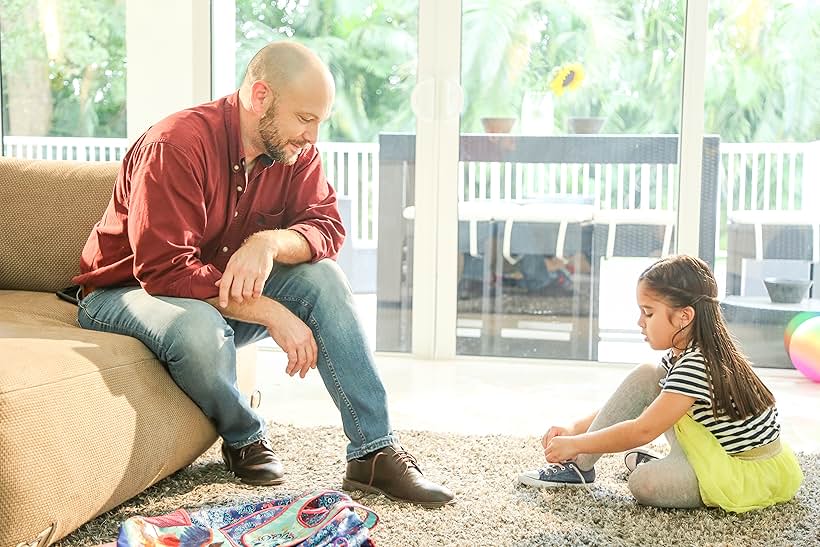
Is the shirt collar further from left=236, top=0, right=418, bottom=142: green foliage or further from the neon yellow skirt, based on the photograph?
left=236, top=0, right=418, bottom=142: green foliage

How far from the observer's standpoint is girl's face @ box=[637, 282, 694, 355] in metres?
2.16

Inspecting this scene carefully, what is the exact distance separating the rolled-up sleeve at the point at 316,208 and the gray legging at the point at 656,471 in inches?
28.3

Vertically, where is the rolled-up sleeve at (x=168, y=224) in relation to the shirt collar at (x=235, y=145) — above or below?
below

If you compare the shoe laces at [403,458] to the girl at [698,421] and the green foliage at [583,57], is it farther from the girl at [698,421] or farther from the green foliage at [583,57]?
the green foliage at [583,57]

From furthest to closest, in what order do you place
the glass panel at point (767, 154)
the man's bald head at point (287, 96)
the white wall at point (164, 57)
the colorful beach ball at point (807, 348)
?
the white wall at point (164, 57), the glass panel at point (767, 154), the colorful beach ball at point (807, 348), the man's bald head at point (287, 96)

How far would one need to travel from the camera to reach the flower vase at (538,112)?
403 cm

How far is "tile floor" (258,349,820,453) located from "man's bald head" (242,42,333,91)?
114cm

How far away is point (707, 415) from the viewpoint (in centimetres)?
212

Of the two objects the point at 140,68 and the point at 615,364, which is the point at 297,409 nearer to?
the point at 615,364

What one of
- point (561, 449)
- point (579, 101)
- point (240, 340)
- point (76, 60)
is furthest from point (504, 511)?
point (76, 60)

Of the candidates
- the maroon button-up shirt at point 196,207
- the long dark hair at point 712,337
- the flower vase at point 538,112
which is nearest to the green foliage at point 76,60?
the flower vase at point 538,112

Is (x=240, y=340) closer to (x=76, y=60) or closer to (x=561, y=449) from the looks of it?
(x=561, y=449)

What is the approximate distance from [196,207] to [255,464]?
1.86 ft

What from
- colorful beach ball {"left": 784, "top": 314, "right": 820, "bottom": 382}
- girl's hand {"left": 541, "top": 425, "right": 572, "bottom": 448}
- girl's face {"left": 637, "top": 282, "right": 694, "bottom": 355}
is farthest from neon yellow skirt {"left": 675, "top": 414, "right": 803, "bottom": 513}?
colorful beach ball {"left": 784, "top": 314, "right": 820, "bottom": 382}
